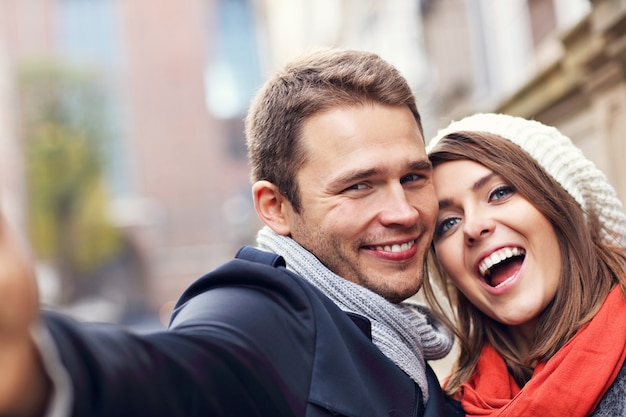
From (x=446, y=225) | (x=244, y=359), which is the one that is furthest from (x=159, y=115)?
(x=244, y=359)

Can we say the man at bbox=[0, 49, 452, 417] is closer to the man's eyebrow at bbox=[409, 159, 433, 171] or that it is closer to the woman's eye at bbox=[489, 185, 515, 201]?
the man's eyebrow at bbox=[409, 159, 433, 171]

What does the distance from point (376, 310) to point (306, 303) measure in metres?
0.33

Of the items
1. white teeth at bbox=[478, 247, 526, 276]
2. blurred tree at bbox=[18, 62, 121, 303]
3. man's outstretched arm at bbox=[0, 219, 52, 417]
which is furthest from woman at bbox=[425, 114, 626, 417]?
blurred tree at bbox=[18, 62, 121, 303]

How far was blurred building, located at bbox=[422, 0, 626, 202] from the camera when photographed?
5.50m

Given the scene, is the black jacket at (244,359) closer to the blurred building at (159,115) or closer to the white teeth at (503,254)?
the white teeth at (503,254)

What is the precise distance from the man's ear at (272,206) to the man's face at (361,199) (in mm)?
96

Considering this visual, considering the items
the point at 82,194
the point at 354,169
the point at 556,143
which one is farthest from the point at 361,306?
the point at 82,194

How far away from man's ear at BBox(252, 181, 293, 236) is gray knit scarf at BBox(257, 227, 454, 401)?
0.26 feet

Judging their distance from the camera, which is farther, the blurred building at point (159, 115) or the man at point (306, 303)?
the blurred building at point (159, 115)

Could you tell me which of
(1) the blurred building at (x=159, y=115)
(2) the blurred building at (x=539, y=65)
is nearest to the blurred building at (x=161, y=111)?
(1) the blurred building at (x=159, y=115)

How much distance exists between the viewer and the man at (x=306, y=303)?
1.41 meters

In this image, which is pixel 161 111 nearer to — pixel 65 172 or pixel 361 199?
pixel 65 172

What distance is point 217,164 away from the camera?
141 feet

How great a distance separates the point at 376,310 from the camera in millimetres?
2396
